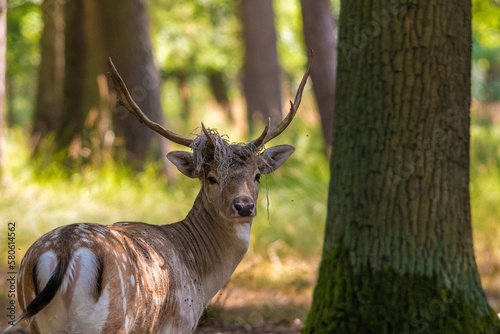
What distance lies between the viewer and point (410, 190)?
415 cm

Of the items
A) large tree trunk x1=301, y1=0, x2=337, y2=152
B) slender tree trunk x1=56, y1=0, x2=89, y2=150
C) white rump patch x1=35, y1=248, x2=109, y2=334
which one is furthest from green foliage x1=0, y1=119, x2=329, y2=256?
white rump patch x1=35, y1=248, x2=109, y2=334

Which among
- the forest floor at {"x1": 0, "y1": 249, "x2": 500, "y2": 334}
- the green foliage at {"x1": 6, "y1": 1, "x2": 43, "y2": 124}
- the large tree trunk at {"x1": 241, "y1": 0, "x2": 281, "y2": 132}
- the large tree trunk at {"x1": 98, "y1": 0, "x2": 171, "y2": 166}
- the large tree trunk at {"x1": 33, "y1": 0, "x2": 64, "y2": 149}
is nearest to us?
the forest floor at {"x1": 0, "y1": 249, "x2": 500, "y2": 334}

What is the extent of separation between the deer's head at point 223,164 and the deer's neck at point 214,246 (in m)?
0.13

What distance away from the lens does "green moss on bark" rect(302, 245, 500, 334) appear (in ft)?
13.1

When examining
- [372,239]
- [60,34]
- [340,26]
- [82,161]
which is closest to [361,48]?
[340,26]

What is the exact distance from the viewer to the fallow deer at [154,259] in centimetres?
291

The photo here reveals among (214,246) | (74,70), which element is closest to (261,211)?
(214,246)

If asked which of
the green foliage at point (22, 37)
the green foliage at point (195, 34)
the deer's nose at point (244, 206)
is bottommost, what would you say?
the deer's nose at point (244, 206)

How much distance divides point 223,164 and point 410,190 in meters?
1.28

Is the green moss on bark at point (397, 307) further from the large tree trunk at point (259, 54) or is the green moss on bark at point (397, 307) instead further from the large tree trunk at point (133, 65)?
the large tree trunk at point (259, 54)

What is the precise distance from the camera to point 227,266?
4.29m

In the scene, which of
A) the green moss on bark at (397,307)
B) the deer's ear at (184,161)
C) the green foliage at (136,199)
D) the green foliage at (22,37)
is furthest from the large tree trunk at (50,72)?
the green moss on bark at (397,307)

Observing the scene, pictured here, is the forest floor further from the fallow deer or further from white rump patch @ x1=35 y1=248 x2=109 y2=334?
white rump patch @ x1=35 y1=248 x2=109 y2=334

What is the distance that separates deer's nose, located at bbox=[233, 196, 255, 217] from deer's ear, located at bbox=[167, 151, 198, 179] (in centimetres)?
59
